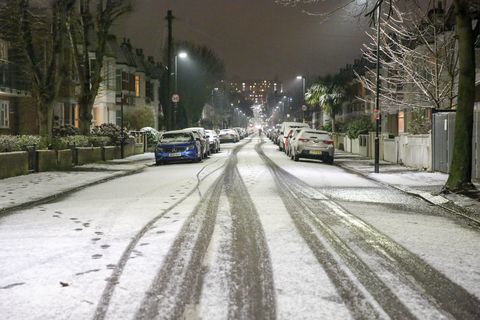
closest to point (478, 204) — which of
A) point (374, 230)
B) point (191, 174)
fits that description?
point (374, 230)

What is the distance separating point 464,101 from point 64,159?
14.5 metres

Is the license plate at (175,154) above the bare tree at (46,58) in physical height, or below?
below

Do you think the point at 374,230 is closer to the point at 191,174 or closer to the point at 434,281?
the point at 434,281

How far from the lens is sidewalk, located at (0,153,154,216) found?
12.4 metres

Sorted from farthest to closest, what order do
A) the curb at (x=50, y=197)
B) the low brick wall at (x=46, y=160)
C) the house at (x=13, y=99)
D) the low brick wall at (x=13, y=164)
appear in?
1. the house at (x=13, y=99)
2. the low brick wall at (x=46, y=160)
3. the low brick wall at (x=13, y=164)
4. the curb at (x=50, y=197)

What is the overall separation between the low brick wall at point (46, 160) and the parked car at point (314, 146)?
443 inches

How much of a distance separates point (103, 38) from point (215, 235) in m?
24.8

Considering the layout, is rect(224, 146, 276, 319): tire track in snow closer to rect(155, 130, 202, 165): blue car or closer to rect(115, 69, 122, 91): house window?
rect(155, 130, 202, 165): blue car

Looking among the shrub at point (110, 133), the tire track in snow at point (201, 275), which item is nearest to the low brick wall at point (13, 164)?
the tire track in snow at point (201, 275)

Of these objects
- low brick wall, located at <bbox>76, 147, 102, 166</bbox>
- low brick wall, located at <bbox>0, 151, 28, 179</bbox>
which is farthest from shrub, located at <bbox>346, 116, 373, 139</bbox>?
low brick wall, located at <bbox>0, 151, 28, 179</bbox>

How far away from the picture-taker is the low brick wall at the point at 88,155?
23.5 metres

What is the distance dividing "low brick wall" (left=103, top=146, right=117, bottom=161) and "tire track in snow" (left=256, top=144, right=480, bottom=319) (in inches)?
682

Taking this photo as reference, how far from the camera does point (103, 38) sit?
30.7m

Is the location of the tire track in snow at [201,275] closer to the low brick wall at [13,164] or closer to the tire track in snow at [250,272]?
the tire track in snow at [250,272]
